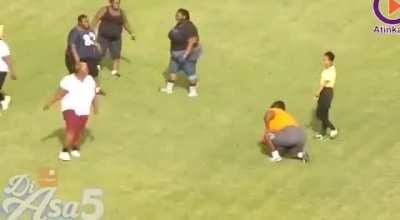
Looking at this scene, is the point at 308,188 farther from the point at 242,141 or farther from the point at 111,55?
the point at 111,55

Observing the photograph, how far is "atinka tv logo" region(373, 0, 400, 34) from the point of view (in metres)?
20.8

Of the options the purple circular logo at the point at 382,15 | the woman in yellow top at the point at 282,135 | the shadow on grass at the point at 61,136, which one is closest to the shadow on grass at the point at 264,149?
the woman in yellow top at the point at 282,135

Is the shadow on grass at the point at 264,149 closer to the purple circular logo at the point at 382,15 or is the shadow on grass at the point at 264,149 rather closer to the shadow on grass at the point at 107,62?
the shadow on grass at the point at 107,62

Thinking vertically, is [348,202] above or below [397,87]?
below

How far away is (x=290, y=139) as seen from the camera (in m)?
13.9

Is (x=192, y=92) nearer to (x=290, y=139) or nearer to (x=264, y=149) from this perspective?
(x=264, y=149)

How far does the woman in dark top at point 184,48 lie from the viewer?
16328 mm

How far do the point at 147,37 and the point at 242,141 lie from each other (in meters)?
6.12

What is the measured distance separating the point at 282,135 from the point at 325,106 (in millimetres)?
1348

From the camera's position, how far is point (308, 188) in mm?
13211

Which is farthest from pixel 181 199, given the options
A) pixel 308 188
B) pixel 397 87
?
pixel 397 87

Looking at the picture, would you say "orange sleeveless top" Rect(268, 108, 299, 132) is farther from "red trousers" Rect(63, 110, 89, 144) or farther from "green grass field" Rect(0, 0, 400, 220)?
"red trousers" Rect(63, 110, 89, 144)

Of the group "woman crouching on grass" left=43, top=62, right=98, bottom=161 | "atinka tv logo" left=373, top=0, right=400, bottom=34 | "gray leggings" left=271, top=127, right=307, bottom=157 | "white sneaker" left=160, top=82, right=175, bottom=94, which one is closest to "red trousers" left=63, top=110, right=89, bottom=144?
"woman crouching on grass" left=43, top=62, right=98, bottom=161

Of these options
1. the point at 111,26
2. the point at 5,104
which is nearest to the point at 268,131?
the point at 111,26
